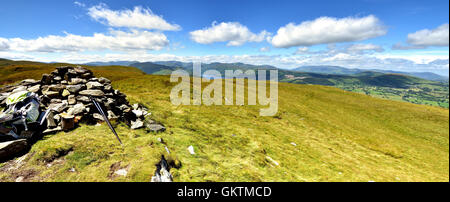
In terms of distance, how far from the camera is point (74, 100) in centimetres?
1554

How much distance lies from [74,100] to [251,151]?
18.0 m

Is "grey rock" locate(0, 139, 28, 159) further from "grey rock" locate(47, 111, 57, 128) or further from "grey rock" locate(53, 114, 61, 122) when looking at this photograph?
"grey rock" locate(53, 114, 61, 122)

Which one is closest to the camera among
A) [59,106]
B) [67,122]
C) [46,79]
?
[67,122]

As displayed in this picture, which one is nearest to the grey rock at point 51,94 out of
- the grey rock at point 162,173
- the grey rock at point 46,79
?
the grey rock at point 46,79

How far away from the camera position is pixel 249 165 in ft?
48.4

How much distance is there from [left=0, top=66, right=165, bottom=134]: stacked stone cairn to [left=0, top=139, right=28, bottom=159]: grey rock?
2017 millimetres

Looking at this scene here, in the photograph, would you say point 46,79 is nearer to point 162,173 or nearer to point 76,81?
point 76,81

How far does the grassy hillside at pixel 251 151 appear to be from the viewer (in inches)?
377

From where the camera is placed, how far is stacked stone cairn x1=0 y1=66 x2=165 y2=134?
13.5 metres

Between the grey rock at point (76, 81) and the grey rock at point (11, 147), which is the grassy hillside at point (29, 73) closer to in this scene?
the grey rock at point (76, 81)

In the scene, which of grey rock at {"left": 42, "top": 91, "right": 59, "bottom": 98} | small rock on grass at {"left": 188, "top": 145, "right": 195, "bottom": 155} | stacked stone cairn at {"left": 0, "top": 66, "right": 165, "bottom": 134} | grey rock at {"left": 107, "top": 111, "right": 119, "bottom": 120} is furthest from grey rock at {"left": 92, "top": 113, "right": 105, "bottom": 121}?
small rock on grass at {"left": 188, "top": 145, "right": 195, "bottom": 155}

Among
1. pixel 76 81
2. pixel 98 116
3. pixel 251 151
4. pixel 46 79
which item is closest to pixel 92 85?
pixel 76 81

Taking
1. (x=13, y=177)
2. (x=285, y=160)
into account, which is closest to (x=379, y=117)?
(x=285, y=160)
